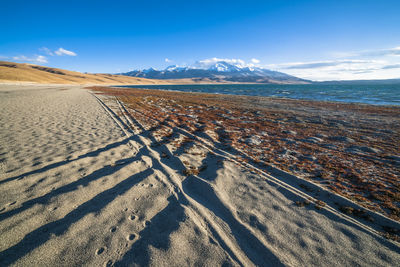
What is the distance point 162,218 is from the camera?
150 inches

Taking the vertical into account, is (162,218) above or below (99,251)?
below

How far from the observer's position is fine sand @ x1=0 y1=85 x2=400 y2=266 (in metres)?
2.98

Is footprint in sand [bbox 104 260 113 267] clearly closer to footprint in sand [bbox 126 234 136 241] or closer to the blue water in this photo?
footprint in sand [bbox 126 234 136 241]

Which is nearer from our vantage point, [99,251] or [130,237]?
[99,251]

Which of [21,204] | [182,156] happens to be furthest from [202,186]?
[21,204]

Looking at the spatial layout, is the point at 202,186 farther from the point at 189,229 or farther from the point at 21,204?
the point at 21,204

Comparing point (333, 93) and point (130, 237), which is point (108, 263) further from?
point (333, 93)

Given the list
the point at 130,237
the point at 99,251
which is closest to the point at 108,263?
the point at 99,251

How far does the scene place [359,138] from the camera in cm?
1061

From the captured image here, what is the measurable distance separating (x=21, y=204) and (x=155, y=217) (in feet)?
10.7

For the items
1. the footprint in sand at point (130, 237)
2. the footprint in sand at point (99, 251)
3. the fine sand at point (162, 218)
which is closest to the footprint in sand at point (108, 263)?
the fine sand at point (162, 218)

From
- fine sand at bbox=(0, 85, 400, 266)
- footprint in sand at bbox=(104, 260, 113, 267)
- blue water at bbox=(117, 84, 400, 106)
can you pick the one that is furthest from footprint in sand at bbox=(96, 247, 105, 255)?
blue water at bbox=(117, 84, 400, 106)

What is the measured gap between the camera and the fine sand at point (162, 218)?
2982 millimetres

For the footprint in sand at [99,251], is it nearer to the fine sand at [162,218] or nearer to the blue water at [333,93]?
the fine sand at [162,218]
